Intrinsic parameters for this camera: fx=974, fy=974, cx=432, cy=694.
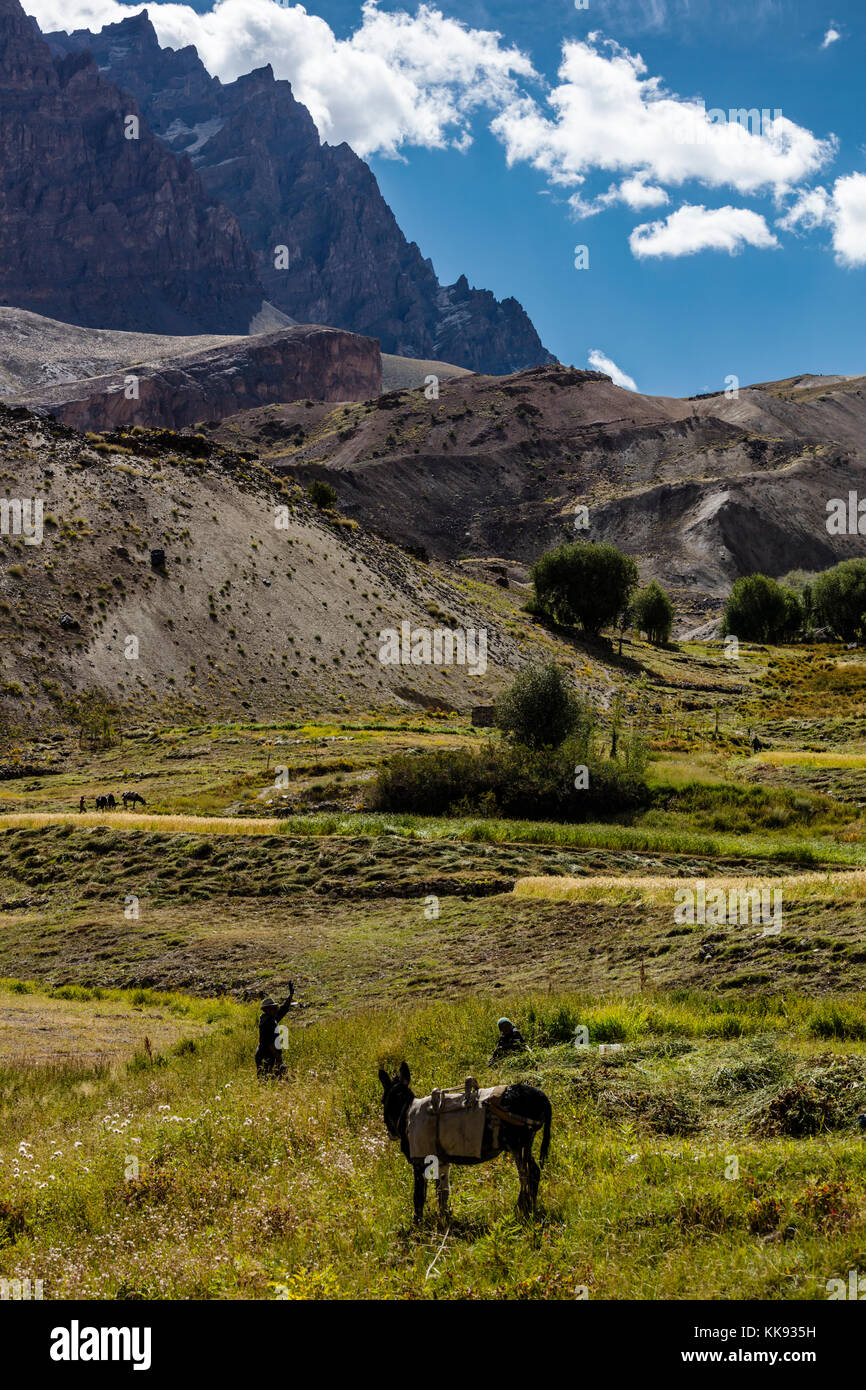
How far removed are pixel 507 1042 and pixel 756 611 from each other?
12631 cm

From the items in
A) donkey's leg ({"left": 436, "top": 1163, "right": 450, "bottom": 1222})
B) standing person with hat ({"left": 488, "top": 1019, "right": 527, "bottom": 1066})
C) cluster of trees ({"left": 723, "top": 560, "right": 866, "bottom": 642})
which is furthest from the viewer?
cluster of trees ({"left": 723, "top": 560, "right": 866, "bottom": 642})

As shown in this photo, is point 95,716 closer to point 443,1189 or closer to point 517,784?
point 517,784

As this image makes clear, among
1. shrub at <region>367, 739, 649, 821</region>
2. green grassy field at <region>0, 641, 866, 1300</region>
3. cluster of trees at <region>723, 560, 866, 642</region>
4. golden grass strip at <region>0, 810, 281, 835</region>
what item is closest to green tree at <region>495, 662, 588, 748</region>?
shrub at <region>367, 739, 649, 821</region>

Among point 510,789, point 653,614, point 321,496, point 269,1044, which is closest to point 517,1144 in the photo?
point 269,1044

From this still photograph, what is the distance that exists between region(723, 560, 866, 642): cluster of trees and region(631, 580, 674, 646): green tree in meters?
11.5

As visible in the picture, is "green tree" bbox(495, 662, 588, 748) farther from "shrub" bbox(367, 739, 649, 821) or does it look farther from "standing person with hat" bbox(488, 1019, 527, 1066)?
"standing person with hat" bbox(488, 1019, 527, 1066)

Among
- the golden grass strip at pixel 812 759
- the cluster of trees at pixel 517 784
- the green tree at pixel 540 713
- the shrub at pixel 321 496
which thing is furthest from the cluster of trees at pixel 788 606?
the cluster of trees at pixel 517 784

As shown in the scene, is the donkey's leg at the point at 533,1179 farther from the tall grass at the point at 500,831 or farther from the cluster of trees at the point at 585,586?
the cluster of trees at the point at 585,586

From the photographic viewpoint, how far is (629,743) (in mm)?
49656

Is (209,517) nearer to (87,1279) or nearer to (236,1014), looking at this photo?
(236,1014)

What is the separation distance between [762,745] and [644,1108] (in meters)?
51.5

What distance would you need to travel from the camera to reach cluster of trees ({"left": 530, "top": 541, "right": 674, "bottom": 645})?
11538 cm

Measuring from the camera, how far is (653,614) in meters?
127

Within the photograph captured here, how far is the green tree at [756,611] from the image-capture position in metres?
131
